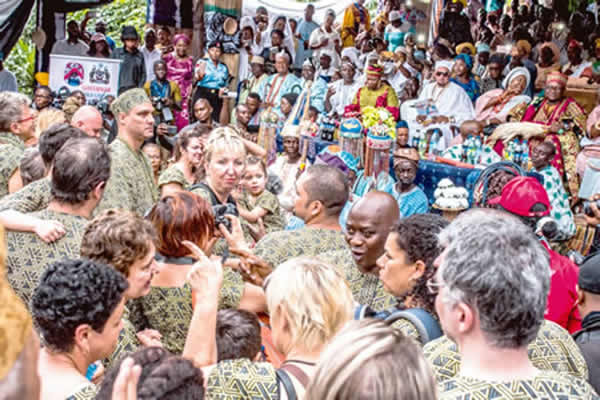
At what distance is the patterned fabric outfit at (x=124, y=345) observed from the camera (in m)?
2.37

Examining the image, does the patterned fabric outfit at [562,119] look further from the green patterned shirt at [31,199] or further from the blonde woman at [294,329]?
the blonde woman at [294,329]

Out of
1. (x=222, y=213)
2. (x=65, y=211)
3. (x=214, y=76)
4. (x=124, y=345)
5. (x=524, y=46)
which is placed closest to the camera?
(x=124, y=345)

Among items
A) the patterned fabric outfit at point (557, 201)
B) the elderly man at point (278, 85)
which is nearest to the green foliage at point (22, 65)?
the elderly man at point (278, 85)

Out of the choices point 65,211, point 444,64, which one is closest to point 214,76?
point 444,64

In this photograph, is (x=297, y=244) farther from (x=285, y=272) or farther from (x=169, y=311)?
(x=285, y=272)

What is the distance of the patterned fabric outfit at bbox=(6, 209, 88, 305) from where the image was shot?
2682 millimetres

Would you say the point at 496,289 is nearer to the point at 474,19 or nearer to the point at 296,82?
the point at 296,82

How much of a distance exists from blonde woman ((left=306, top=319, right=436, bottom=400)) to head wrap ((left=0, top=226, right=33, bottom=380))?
2.48 feet

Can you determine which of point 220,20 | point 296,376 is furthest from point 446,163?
point 220,20

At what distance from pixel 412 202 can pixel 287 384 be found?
4330 millimetres

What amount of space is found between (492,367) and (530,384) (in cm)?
9

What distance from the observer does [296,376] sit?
183 centimetres

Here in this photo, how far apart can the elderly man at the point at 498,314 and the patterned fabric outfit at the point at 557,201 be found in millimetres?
4328

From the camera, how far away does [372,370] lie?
4.38ft
